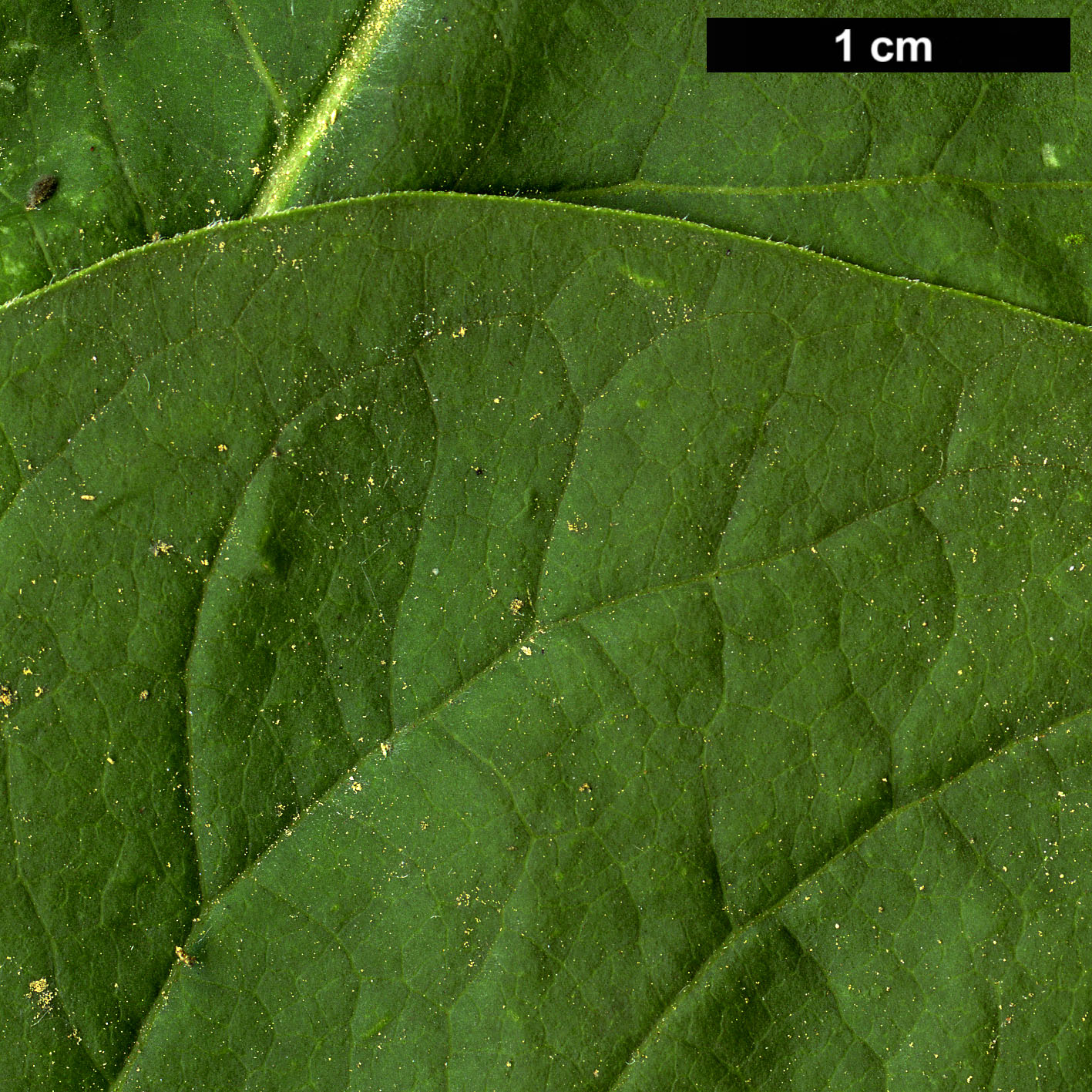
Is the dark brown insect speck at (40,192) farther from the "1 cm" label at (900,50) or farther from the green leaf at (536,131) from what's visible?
the "1 cm" label at (900,50)

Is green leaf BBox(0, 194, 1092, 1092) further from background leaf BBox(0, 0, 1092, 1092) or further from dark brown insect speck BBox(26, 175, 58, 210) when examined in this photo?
dark brown insect speck BBox(26, 175, 58, 210)

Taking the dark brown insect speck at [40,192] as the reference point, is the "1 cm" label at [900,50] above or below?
below

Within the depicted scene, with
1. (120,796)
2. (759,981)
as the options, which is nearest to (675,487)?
(759,981)

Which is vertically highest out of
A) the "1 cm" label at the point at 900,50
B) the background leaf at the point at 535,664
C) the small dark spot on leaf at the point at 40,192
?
the small dark spot on leaf at the point at 40,192

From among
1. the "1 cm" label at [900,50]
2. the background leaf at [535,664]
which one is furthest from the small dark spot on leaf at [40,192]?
the "1 cm" label at [900,50]

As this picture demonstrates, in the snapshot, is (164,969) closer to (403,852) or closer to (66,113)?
(403,852)

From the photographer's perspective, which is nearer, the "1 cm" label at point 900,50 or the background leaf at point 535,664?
the background leaf at point 535,664
